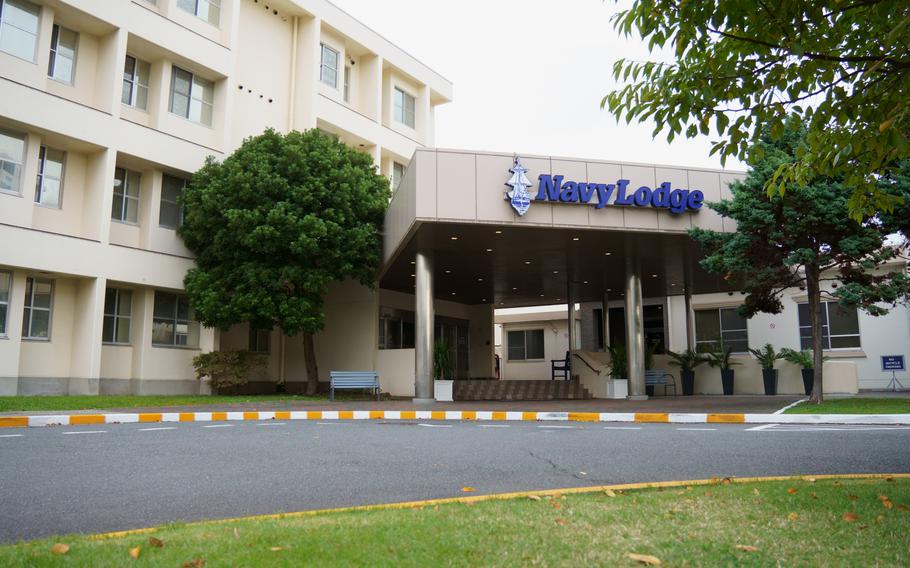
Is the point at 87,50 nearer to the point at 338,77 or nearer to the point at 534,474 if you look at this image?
the point at 338,77

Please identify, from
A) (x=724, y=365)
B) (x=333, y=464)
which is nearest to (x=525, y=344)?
(x=724, y=365)

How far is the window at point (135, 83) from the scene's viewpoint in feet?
78.8

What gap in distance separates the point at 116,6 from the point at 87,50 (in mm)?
1732

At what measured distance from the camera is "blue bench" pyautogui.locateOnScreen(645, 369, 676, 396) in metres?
26.5

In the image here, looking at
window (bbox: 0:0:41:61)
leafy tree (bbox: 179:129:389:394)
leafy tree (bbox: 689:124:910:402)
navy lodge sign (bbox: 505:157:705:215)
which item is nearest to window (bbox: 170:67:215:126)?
leafy tree (bbox: 179:129:389:394)

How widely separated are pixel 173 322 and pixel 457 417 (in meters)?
12.9

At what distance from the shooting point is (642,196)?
63.3 feet

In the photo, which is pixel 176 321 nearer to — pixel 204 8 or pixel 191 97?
pixel 191 97

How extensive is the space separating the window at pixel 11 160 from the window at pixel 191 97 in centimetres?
539

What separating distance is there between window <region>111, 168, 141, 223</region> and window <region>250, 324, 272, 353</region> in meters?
6.11

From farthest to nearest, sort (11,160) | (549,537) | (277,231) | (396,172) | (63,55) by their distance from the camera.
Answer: (396,172)
(63,55)
(277,231)
(11,160)
(549,537)

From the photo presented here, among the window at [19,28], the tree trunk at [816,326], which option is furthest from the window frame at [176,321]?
the tree trunk at [816,326]

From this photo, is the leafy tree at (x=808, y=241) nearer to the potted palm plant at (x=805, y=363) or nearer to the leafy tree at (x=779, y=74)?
the potted palm plant at (x=805, y=363)

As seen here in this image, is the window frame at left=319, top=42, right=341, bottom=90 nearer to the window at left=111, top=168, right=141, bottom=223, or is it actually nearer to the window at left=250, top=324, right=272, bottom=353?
the window at left=111, top=168, right=141, bottom=223
